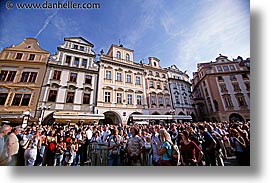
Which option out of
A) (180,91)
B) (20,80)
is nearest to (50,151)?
(20,80)

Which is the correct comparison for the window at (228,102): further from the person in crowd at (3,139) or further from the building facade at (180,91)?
the person in crowd at (3,139)

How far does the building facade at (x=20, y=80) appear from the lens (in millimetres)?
2211

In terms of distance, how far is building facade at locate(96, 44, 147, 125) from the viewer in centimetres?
285

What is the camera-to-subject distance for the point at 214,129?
87.0 inches

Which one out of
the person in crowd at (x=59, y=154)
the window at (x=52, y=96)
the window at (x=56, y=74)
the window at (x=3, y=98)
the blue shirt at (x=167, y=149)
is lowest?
the person in crowd at (x=59, y=154)

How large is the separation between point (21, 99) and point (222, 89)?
404 cm

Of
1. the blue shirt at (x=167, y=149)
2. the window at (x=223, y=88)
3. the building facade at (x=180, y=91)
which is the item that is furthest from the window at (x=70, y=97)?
the window at (x=223, y=88)

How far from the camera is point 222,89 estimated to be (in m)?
2.67

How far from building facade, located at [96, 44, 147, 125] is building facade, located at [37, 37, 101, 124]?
212 millimetres

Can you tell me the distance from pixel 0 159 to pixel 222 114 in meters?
3.95

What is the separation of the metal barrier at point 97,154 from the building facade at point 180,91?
71.2 inches

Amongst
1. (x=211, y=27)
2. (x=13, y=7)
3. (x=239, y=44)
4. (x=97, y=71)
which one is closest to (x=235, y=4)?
(x=211, y=27)

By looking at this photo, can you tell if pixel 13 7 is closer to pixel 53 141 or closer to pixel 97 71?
pixel 97 71

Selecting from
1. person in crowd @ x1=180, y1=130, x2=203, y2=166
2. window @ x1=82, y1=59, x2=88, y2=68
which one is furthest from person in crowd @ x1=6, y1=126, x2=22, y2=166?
person in crowd @ x1=180, y1=130, x2=203, y2=166
